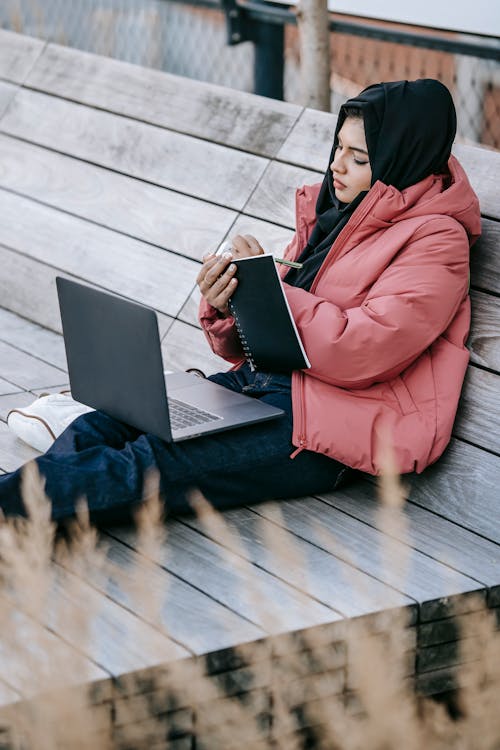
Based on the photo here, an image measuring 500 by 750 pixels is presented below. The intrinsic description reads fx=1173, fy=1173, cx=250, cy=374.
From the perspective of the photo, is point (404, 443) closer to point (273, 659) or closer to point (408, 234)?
point (408, 234)

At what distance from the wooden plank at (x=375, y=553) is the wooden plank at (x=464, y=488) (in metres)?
0.21

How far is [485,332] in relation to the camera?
9.46 feet

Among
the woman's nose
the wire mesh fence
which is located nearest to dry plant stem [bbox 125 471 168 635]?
the woman's nose

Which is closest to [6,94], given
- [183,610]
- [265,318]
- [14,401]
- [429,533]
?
[14,401]

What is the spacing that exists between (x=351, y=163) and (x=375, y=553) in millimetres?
939

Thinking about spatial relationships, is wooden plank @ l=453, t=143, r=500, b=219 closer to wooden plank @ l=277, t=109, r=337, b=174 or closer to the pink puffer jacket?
the pink puffer jacket

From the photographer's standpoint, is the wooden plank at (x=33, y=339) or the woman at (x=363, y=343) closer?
the woman at (x=363, y=343)

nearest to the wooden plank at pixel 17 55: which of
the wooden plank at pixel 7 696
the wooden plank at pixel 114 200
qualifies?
the wooden plank at pixel 114 200

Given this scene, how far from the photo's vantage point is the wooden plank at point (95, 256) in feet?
12.5

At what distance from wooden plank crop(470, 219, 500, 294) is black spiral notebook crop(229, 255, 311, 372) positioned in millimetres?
568

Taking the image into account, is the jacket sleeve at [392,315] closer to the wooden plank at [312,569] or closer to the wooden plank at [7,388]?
the wooden plank at [312,569]

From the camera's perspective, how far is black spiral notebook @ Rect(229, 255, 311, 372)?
264 centimetres

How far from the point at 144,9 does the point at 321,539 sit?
5373 mm

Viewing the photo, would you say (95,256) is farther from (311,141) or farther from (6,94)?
(6,94)
